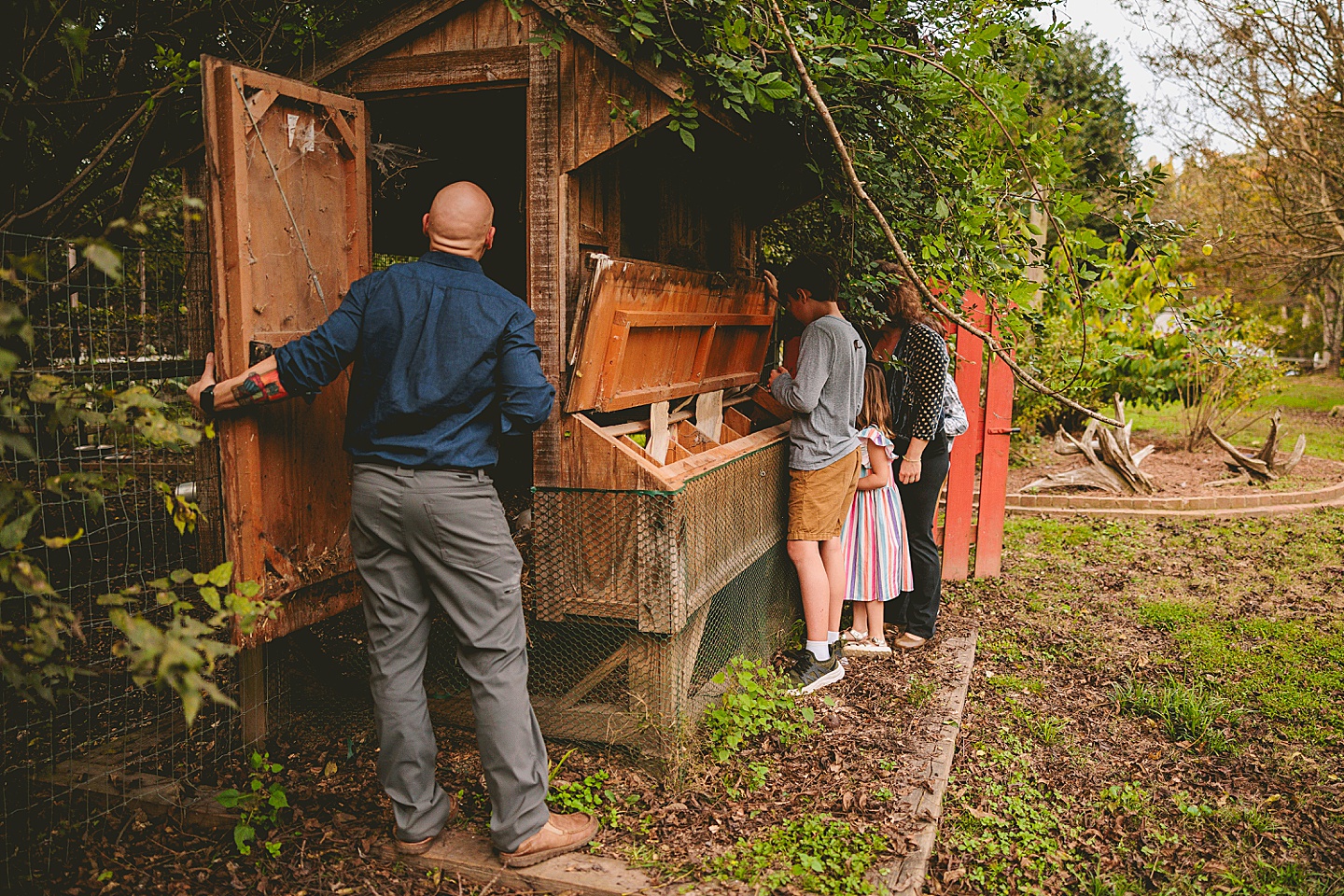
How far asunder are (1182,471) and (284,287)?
35.3ft

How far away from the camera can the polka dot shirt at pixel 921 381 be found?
5840 mm

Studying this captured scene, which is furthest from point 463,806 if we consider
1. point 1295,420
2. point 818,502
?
point 1295,420

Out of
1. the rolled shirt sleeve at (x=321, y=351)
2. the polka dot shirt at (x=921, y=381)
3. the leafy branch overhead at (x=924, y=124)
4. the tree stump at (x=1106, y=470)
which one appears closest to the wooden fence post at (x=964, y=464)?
the polka dot shirt at (x=921, y=381)

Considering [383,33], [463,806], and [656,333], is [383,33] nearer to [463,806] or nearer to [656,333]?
[656,333]

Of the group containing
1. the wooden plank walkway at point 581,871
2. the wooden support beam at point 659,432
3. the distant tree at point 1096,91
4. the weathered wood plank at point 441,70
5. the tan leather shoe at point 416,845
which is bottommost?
the wooden plank walkway at point 581,871

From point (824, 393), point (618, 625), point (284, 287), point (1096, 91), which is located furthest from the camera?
point (1096, 91)

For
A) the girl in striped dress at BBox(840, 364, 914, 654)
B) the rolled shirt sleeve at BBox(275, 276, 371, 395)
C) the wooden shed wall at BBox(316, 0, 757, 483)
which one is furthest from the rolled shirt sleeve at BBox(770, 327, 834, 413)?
the rolled shirt sleeve at BBox(275, 276, 371, 395)

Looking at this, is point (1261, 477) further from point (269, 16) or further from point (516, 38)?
point (269, 16)

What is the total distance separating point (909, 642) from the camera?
6.10 metres

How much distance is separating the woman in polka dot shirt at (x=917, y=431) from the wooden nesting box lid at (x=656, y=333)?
91 centimetres

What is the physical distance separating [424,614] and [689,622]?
132 cm

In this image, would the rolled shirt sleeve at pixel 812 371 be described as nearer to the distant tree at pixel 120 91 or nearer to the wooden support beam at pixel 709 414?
the wooden support beam at pixel 709 414

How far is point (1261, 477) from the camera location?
1103 centimetres

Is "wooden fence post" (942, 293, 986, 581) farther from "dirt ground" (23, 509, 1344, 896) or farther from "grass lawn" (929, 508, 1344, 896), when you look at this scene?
"dirt ground" (23, 509, 1344, 896)
